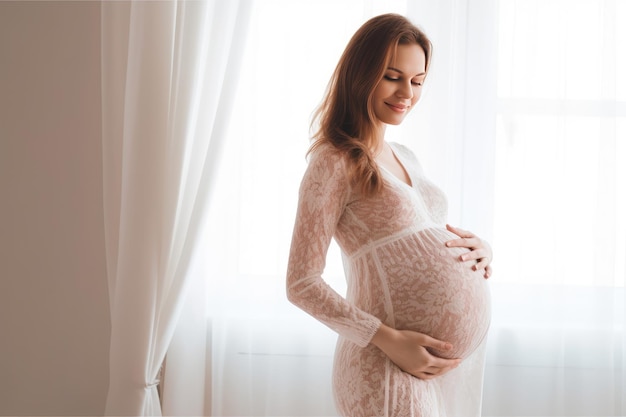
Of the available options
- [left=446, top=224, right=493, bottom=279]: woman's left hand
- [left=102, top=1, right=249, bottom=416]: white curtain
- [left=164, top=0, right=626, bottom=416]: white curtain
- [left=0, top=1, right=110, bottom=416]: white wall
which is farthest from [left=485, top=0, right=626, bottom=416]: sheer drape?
[left=0, top=1, right=110, bottom=416]: white wall

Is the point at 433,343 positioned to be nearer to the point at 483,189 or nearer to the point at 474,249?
the point at 474,249

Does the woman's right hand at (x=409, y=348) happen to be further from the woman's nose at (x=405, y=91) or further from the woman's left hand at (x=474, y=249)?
the woman's nose at (x=405, y=91)

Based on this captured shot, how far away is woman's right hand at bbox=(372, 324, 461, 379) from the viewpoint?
Result: 113 cm

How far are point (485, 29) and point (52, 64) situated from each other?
1446mm

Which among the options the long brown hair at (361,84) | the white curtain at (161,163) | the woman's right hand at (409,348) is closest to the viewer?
the woman's right hand at (409,348)

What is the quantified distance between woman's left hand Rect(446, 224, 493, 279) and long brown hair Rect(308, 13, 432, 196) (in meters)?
0.25

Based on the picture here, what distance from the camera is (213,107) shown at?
176 cm

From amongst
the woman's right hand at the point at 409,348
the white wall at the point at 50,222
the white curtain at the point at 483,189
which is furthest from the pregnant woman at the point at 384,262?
the white wall at the point at 50,222

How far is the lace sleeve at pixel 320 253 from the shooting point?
44.9 inches

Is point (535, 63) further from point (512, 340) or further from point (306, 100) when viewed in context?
point (512, 340)

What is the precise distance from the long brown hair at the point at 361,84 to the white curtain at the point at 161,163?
21.8 inches

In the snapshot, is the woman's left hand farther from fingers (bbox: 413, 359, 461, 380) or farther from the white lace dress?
fingers (bbox: 413, 359, 461, 380)

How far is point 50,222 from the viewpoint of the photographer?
2.00 metres

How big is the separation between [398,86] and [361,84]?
0.29ft
